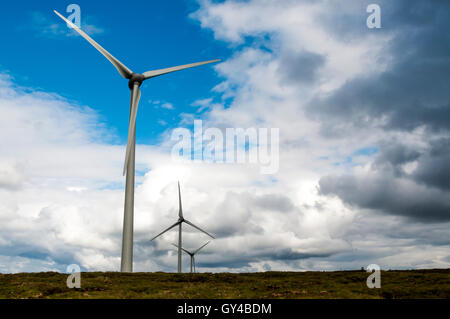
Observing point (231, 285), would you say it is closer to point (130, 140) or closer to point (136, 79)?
point (130, 140)

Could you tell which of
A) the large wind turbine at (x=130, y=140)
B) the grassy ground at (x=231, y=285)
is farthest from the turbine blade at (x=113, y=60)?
the grassy ground at (x=231, y=285)

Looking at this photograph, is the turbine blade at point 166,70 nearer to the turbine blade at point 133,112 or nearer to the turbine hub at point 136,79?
A: the turbine hub at point 136,79

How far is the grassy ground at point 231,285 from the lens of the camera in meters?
42.4

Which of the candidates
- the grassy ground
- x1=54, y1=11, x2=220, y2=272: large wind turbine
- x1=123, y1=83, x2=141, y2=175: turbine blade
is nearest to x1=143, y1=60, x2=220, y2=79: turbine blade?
x1=54, y1=11, x2=220, y2=272: large wind turbine

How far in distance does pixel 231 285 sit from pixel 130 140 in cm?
2715

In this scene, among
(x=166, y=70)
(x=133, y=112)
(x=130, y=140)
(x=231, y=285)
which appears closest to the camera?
(x=231, y=285)

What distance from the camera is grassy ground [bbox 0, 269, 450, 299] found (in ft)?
139

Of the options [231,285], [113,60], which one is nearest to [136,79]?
[113,60]

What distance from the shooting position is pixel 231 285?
4956 cm

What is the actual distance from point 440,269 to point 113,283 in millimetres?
45869

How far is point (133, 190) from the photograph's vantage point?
63906 mm
